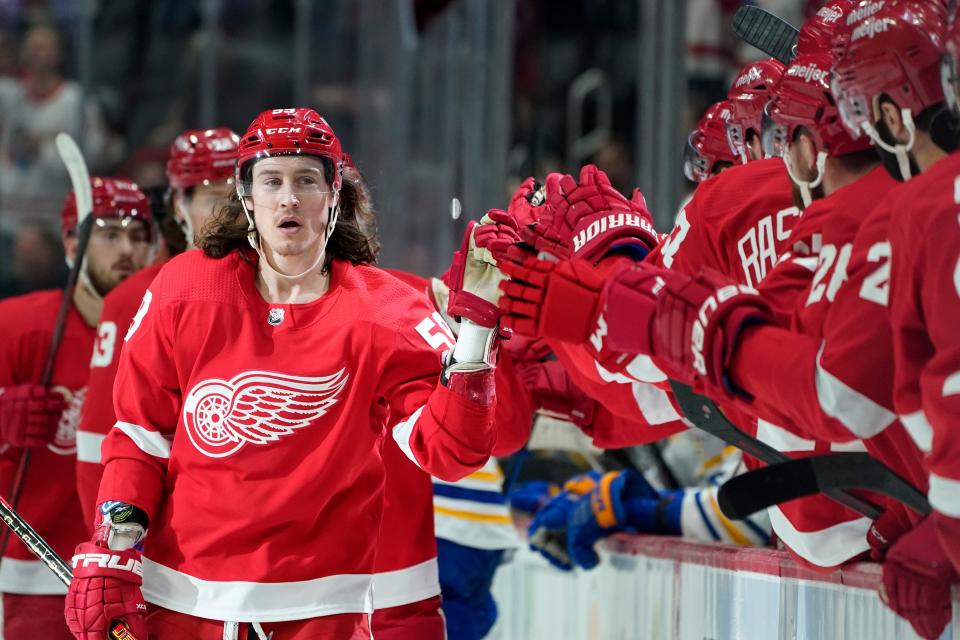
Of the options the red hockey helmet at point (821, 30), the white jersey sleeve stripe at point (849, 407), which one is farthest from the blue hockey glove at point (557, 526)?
the white jersey sleeve stripe at point (849, 407)

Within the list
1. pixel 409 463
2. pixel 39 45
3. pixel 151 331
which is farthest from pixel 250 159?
pixel 39 45

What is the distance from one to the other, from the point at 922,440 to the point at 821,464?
0.22 meters

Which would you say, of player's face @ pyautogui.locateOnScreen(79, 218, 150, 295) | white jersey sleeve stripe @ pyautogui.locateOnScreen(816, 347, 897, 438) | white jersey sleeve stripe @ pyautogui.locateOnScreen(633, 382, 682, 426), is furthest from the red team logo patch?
player's face @ pyautogui.locateOnScreen(79, 218, 150, 295)

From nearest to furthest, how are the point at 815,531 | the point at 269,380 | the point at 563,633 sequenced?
the point at 815,531
the point at 269,380
the point at 563,633

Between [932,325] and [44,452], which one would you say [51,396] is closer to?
[44,452]

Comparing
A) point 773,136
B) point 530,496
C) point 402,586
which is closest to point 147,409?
point 402,586

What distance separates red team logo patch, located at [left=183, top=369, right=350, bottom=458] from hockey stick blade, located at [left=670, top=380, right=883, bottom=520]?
60 cm

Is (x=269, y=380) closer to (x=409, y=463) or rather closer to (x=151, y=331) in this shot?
(x=151, y=331)

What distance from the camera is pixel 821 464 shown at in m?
1.87

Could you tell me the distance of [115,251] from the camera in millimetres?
3730

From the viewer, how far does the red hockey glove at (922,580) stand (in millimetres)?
1719

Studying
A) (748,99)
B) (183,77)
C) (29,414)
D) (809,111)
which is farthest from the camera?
(183,77)

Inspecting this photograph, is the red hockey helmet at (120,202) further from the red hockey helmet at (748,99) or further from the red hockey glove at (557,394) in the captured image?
the red hockey helmet at (748,99)

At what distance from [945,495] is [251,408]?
119 centimetres
